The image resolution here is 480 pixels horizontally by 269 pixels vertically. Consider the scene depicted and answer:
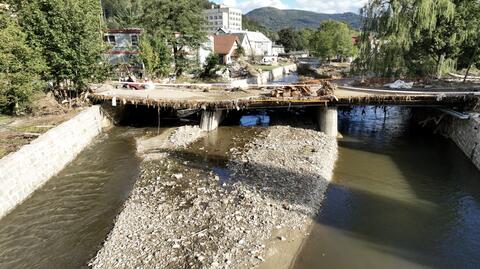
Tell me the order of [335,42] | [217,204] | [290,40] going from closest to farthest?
[217,204] → [335,42] → [290,40]

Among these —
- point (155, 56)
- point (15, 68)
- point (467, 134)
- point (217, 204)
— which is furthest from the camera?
point (155, 56)

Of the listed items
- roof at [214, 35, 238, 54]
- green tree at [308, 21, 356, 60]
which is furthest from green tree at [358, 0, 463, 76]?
roof at [214, 35, 238, 54]

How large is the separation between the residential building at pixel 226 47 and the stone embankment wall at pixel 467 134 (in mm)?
58845

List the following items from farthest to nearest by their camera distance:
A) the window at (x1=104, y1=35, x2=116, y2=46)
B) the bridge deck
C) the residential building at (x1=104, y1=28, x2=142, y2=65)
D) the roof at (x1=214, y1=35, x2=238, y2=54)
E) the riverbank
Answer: the roof at (x1=214, y1=35, x2=238, y2=54)
the window at (x1=104, y1=35, x2=116, y2=46)
the residential building at (x1=104, y1=28, x2=142, y2=65)
the bridge deck
the riverbank

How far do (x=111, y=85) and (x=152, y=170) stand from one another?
2141 centimetres

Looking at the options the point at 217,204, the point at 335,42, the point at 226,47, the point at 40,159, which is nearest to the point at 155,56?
the point at 40,159

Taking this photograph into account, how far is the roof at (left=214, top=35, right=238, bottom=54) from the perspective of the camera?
83375 millimetres

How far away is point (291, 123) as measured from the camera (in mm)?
33500

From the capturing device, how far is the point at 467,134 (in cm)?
2620

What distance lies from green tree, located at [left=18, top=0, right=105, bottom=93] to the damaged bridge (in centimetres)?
323

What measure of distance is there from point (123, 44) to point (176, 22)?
323 inches

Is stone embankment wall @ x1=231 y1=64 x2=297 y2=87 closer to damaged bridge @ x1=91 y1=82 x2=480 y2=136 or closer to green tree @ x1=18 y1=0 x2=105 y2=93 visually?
damaged bridge @ x1=91 y1=82 x2=480 y2=136

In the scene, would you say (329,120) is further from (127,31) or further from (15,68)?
(127,31)

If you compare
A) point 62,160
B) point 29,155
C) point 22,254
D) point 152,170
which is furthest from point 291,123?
point 22,254
